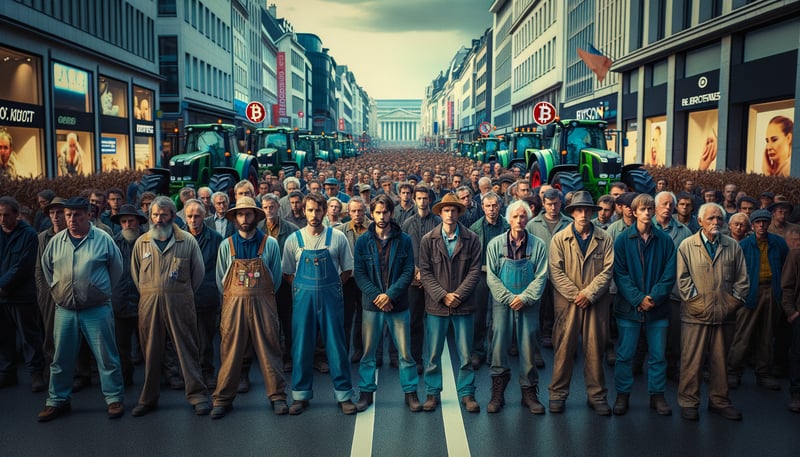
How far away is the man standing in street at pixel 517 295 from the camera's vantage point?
7.33 meters

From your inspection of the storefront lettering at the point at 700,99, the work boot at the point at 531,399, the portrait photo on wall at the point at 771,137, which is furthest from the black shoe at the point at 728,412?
the storefront lettering at the point at 700,99

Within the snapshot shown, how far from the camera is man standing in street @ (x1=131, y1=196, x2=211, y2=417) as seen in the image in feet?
23.9

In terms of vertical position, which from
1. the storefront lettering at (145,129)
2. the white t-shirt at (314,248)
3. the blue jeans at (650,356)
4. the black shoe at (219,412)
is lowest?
the black shoe at (219,412)

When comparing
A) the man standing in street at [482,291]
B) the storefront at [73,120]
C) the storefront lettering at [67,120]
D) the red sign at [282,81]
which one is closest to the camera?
Answer: the man standing in street at [482,291]

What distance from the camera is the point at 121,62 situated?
39188 millimetres

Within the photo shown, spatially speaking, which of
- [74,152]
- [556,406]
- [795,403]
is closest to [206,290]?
[556,406]

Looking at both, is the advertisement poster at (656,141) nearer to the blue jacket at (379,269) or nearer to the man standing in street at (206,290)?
the blue jacket at (379,269)

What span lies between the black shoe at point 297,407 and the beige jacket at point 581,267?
2.53m

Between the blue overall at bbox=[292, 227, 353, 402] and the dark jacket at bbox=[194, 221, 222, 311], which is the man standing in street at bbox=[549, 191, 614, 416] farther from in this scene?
the dark jacket at bbox=[194, 221, 222, 311]

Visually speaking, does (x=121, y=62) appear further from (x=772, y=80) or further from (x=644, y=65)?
(x=772, y=80)

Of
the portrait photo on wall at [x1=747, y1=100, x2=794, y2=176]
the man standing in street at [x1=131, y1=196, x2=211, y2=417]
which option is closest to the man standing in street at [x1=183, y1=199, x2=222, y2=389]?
the man standing in street at [x1=131, y1=196, x2=211, y2=417]

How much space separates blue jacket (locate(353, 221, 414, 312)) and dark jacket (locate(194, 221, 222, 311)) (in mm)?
1505

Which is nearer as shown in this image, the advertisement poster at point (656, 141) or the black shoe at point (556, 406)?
the black shoe at point (556, 406)

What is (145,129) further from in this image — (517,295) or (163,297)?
(517,295)
